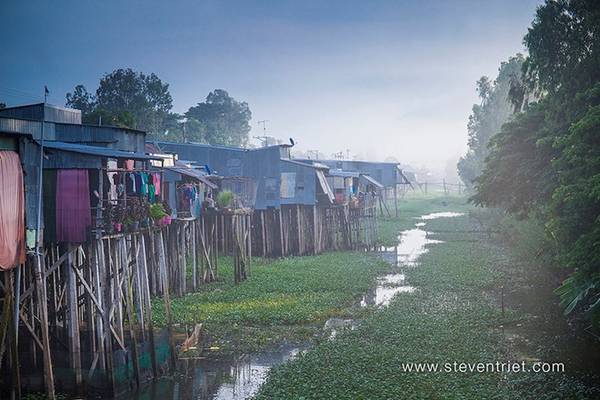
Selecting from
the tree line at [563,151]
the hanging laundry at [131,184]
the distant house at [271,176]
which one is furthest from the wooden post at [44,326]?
the distant house at [271,176]

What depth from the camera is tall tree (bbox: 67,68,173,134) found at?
5341 cm

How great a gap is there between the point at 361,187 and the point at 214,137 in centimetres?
2283

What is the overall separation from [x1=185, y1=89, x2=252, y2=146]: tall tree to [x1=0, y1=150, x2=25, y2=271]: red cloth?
2344 inches

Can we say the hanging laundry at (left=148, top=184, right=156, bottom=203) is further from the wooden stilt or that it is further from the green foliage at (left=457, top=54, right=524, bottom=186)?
the green foliage at (left=457, top=54, right=524, bottom=186)

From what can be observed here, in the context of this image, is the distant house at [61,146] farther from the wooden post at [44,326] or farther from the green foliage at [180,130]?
the green foliage at [180,130]

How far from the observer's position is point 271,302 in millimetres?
21000

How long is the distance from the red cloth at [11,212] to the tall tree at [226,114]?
5955cm

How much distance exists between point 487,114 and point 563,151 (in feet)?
151

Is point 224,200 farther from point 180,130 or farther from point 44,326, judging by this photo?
point 180,130

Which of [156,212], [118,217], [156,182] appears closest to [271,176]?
[156,182]

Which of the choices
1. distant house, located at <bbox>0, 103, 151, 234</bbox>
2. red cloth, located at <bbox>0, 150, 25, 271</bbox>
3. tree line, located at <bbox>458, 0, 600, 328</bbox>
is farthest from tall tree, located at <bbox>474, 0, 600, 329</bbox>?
red cloth, located at <bbox>0, 150, 25, 271</bbox>

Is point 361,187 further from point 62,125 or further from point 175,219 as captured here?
point 62,125

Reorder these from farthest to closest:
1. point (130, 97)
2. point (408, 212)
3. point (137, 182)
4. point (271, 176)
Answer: point (408, 212) → point (130, 97) → point (271, 176) → point (137, 182)

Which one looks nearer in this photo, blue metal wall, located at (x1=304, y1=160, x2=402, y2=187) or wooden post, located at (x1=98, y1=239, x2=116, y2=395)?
wooden post, located at (x1=98, y1=239, x2=116, y2=395)
